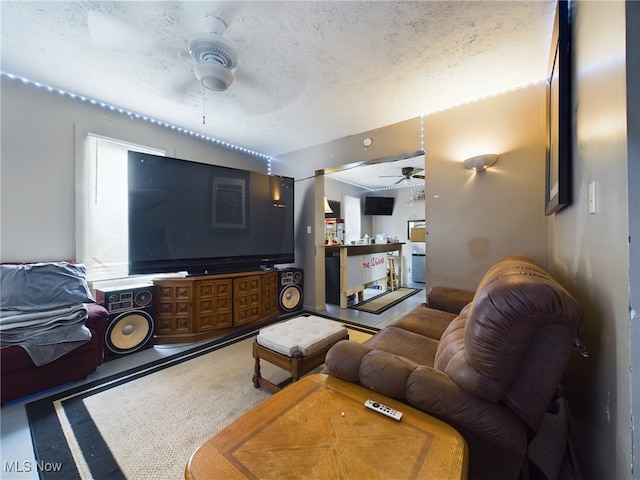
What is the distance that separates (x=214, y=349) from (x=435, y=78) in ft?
11.5

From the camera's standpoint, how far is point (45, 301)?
6.72ft

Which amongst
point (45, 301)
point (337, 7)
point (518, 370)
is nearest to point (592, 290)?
point (518, 370)

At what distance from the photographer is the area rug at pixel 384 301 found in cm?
411

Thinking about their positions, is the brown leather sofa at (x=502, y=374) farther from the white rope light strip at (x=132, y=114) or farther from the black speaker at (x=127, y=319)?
the white rope light strip at (x=132, y=114)

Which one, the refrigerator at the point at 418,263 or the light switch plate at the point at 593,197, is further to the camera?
the refrigerator at the point at 418,263

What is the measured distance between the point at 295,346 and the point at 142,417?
1.10 metres

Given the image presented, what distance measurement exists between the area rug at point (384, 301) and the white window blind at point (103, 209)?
338cm

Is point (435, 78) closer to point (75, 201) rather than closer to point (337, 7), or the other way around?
point (337, 7)

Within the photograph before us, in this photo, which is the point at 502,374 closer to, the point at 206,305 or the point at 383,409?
the point at 383,409

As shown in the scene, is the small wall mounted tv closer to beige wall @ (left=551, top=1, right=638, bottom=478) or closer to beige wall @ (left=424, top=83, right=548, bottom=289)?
beige wall @ (left=424, top=83, right=548, bottom=289)

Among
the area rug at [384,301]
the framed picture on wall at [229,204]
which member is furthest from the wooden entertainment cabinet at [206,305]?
the area rug at [384,301]

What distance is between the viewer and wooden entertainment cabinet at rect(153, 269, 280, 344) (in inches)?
109

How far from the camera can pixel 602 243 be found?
887mm

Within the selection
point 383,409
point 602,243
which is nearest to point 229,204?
point 383,409
